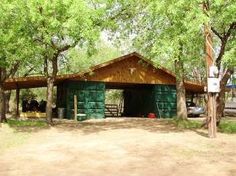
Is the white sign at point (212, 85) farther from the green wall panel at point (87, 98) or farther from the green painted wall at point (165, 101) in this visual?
the green painted wall at point (165, 101)

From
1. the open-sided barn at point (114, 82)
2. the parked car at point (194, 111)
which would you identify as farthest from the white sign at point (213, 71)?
the parked car at point (194, 111)

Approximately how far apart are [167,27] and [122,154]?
26.2ft

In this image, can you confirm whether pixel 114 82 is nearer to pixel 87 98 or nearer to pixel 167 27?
pixel 87 98

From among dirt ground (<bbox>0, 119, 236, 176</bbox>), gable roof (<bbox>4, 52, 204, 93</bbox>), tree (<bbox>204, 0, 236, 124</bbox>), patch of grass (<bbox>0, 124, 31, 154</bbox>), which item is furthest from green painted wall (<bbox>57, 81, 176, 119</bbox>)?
tree (<bbox>204, 0, 236, 124</bbox>)

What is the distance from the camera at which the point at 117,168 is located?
1084 centimetres

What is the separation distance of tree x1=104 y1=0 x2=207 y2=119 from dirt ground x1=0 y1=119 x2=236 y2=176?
3739 mm

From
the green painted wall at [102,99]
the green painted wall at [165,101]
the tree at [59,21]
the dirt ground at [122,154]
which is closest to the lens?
the dirt ground at [122,154]

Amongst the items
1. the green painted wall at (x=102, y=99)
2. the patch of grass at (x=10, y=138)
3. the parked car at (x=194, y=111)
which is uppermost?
the green painted wall at (x=102, y=99)

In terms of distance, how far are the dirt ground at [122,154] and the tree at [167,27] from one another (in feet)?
12.3

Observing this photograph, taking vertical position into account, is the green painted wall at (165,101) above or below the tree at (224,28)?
below

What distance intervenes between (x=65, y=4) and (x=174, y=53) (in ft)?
17.6

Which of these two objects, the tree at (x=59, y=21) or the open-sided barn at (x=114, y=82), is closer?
the tree at (x=59, y=21)

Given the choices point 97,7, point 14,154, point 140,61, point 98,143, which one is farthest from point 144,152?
point 140,61

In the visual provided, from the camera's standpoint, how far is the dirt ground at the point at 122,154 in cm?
1055
